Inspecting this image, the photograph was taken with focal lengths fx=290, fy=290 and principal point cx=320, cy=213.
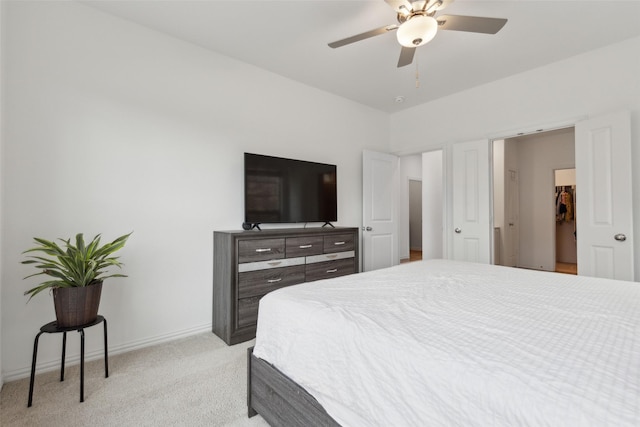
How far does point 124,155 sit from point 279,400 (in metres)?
2.32

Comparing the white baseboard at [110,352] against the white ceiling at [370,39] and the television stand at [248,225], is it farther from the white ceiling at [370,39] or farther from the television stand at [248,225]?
the white ceiling at [370,39]

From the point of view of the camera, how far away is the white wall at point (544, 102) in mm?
2779

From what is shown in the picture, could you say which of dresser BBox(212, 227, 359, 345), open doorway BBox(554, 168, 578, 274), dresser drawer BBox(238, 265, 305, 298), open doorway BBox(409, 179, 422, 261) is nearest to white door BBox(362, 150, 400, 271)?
dresser BBox(212, 227, 359, 345)

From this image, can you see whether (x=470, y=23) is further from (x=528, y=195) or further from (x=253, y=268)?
(x=528, y=195)

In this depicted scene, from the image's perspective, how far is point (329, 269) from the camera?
10.9 feet

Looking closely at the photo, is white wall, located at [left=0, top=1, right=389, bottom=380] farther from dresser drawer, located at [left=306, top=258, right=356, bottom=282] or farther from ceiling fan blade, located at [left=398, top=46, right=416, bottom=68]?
ceiling fan blade, located at [left=398, top=46, right=416, bottom=68]

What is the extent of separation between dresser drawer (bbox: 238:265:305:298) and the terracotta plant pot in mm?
1082

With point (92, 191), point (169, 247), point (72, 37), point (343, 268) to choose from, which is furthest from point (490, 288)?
point (72, 37)

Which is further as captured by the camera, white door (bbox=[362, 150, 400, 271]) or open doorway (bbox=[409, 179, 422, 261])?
open doorway (bbox=[409, 179, 422, 261])

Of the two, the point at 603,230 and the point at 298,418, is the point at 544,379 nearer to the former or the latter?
the point at 298,418

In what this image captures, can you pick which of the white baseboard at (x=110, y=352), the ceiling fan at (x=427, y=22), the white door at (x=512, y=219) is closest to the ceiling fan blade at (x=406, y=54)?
the ceiling fan at (x=427, y=22)

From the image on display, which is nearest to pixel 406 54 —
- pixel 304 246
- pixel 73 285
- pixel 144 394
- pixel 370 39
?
pixel 370 39

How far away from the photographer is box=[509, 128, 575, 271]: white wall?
5.56 metres

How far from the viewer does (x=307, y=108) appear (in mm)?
3826
